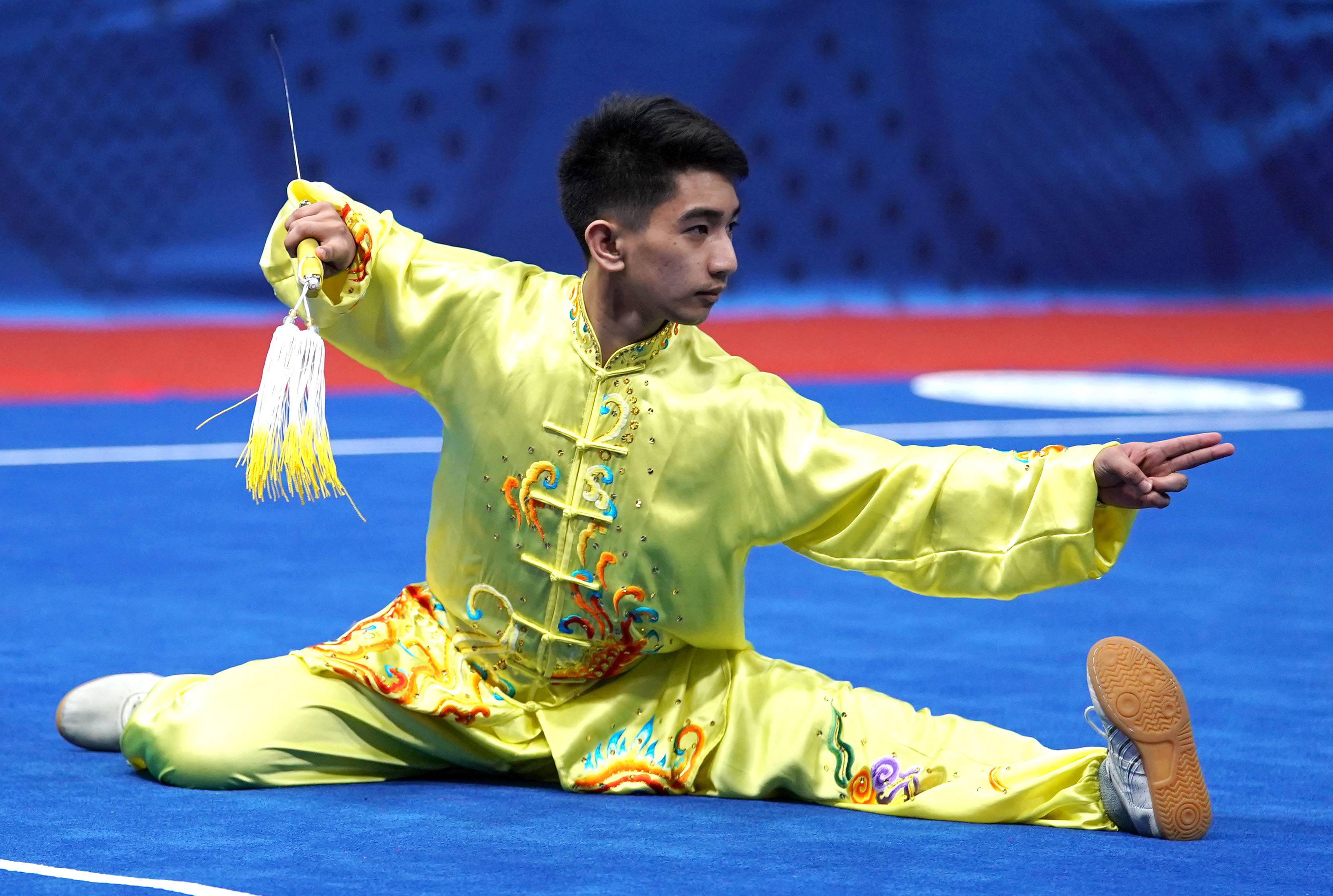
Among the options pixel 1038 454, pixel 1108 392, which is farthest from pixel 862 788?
pixel 1108 392

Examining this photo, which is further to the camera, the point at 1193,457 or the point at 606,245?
the point at 606,245

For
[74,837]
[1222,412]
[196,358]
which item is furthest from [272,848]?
[196,358]

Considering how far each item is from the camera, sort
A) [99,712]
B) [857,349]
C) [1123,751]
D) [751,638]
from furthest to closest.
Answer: [857,349] < [751,638] < [99,712] < [1123,751]

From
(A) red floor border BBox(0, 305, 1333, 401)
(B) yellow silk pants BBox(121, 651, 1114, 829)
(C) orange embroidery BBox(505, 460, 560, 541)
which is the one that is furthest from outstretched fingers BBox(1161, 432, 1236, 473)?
(A) red floor border BBox(0, 305, 1333, 401)

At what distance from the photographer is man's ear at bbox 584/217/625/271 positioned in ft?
9.61

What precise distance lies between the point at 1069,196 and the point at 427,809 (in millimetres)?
8883

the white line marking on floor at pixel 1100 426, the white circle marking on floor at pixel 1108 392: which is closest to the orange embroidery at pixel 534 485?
the white line marking on floor at pixel 1100 426

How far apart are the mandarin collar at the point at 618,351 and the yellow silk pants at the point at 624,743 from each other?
0.49m

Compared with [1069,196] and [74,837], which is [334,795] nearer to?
[74,837]

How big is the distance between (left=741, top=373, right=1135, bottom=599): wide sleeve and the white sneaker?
114 centimetres

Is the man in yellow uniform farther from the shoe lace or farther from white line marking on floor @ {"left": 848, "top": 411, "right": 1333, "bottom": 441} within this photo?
white line marking on floor @ {"left": 848, "top": 411, "right": 1333, "bottom": 441}

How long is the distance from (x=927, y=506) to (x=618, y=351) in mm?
533

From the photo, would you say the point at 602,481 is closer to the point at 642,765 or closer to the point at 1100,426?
the point at 642,765

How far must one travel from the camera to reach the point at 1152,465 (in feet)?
8.76
